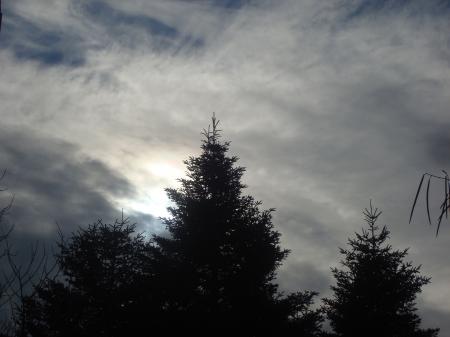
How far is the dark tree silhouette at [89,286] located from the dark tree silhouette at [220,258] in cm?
149

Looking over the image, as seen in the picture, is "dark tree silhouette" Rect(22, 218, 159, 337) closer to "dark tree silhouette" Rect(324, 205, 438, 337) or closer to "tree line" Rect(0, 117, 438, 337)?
"tree line" Rect(0, 117, 438, 337)

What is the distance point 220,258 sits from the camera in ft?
48.4

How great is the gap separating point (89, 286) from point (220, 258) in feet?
29.6

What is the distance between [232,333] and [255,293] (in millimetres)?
1519

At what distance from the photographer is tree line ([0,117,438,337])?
43.8ft

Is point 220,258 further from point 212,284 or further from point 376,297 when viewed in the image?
point 376,297

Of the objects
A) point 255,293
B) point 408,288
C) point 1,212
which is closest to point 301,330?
point 255,293

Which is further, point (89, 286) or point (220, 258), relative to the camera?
point (89, 286)

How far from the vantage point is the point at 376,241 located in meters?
20.6

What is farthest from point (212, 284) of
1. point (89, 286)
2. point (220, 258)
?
point (89, 286)

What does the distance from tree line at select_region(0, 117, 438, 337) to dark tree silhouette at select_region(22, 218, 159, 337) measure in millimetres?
56

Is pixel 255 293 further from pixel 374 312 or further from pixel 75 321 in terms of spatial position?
pixel 75 321

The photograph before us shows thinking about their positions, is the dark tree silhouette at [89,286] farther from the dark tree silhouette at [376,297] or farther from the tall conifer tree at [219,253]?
the dark tree silhouette at [376,297]

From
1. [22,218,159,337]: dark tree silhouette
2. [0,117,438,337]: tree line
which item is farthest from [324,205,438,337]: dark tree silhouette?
[22,218,159,337]: dark tree silhouette
